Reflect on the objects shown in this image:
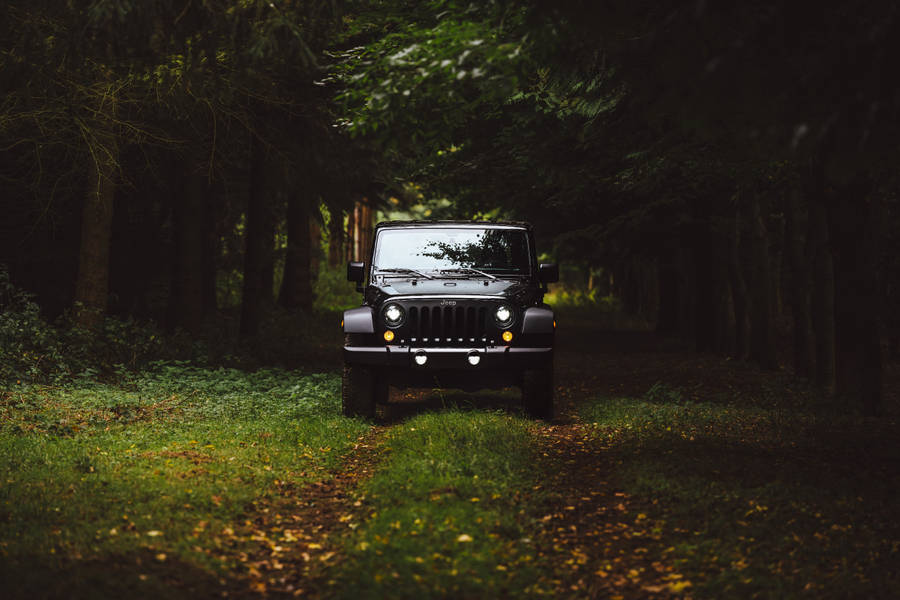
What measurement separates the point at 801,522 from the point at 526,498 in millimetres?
2022

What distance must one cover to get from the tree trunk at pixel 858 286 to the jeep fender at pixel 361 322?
247 inches

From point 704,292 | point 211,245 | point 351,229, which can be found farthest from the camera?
point 351,229

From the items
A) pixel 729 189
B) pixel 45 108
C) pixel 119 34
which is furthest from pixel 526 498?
pixel 729 189

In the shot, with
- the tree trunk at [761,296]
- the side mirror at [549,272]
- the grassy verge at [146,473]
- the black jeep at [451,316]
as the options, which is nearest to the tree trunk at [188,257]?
the grassy verge at [146,473]

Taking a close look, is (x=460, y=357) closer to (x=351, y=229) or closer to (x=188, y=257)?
(x=188, y=257)

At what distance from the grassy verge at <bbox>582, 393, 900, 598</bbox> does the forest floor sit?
0.8 inches

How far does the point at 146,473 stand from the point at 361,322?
3.40m

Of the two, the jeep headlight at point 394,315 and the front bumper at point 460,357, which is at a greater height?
the jeep headlight at point 394,315

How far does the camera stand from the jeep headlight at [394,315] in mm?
10344

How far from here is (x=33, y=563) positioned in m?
5.32

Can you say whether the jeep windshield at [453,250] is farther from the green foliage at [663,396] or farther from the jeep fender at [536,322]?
the green foliage at [663,396]

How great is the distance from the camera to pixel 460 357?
1014 centimetres

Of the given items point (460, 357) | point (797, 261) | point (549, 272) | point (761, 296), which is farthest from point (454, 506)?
point (761, 296)

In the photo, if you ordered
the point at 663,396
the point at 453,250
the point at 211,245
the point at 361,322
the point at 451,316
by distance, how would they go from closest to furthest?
the point at 451,316 < the point at 361,322 < the point at 453,250 < the point at 663,396 < the point at 211,245
